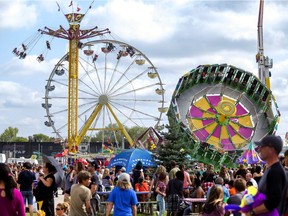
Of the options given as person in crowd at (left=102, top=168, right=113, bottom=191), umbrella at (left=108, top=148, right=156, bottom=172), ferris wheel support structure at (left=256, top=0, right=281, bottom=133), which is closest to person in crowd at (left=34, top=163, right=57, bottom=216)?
person in crowd at (left=102, top=168, right=113, bottom=191)

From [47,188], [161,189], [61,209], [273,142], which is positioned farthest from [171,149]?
[273,142]

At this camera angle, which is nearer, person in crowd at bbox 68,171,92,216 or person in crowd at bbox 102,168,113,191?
person in crowd at bbox 68,171,92,216

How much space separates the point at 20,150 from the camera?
13175 centimetres

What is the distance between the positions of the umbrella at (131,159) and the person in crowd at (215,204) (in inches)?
722

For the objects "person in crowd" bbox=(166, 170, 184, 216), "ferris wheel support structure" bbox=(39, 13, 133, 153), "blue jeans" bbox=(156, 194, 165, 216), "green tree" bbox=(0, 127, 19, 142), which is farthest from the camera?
"green tree" bbox=(0, 127, 19, 142)

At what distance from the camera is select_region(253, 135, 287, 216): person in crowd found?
659cm

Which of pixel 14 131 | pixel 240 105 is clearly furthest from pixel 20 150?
pixel 240 105

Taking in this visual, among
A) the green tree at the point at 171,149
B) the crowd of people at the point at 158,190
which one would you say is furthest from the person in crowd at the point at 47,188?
the green tree at the point at 171,149

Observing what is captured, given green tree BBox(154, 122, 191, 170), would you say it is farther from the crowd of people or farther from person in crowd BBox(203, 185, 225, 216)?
person in crowd BBox(203, 185, 225, 216)

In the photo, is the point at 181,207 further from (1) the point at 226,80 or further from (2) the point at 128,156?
(1) the point at 226,80

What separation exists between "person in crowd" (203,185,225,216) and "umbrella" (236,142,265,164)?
27236 mm

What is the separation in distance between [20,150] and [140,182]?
11187 centimetres

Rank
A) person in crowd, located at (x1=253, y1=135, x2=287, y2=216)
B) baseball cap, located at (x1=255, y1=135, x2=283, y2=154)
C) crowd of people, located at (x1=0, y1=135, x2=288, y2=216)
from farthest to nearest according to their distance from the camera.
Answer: baseball cap, located at (x1=255, y1=135, x2=283, y2=154) < crowd of people, located at (x1=0, y1=135, x2=288, y2=216) < person in crowd, located at (x1=253, y1=135, x2=287, y2=216)

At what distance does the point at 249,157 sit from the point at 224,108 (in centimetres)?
407
